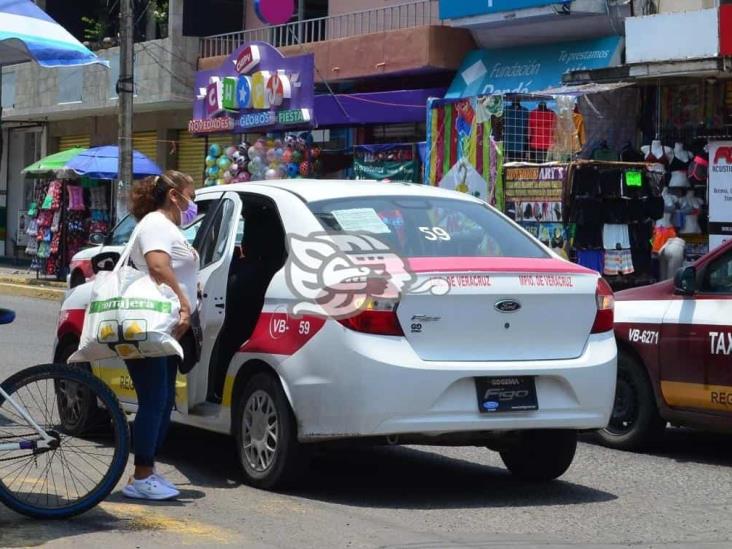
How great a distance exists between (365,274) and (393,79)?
17068mm

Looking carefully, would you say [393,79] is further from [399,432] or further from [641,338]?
[399,432]

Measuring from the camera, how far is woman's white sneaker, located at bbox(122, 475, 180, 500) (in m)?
6.91

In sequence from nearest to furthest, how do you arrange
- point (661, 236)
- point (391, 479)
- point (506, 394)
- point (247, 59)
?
point (506, 394) < point (391, 479) < point (661, 236) < point (247, 59)

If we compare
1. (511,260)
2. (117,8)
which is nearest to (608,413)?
(511,260)

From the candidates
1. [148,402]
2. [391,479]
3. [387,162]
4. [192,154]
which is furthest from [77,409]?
[192,154]

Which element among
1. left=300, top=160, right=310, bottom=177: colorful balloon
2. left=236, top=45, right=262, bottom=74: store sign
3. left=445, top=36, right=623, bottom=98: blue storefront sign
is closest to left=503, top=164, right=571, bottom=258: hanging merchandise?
left=445, top=36, right=623, bottom=98: blue storefront sign

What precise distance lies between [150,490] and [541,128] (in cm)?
1069

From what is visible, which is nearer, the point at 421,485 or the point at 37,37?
the point at 421,485

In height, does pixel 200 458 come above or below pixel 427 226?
below

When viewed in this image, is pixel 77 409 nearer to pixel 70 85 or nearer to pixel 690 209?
pixel 690 209

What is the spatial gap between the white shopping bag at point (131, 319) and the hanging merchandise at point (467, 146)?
969 centimetres

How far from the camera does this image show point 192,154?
29.8 meters

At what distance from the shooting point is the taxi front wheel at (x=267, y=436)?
6.95 metres

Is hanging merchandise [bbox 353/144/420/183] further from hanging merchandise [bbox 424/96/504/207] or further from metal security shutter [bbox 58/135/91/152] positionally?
metal security shutter [bbox 58/135/91/152]
